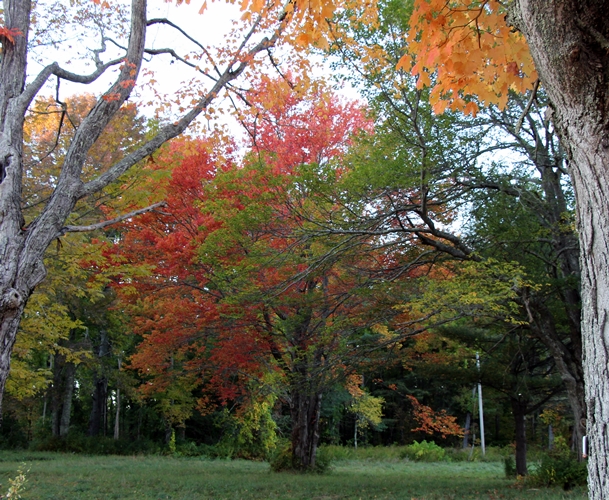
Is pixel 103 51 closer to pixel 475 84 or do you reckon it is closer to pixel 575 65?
pixel 475 84

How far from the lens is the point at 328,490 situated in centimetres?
1052

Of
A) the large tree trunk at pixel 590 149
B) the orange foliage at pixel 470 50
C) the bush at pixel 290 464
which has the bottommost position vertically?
the bush at pixel 290 464

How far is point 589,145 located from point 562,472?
1079 cm

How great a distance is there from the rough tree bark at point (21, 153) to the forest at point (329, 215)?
23mm

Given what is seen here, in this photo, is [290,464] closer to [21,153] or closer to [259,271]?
[259,271]

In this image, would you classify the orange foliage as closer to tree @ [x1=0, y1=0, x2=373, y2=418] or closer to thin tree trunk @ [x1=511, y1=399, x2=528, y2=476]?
tree @ [x1=0, y1=0, x2=373, y2=418]

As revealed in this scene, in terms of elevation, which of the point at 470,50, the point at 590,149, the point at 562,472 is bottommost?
the point at 562,472

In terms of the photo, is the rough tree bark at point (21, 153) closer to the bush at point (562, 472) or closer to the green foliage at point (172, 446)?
the bush at point (562, 472)

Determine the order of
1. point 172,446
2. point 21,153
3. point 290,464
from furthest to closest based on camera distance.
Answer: point 172,446
point 290,464
point 21,153

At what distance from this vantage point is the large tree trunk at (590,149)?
6.56 feet

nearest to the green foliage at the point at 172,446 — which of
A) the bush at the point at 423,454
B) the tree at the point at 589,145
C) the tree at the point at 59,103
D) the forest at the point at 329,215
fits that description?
the forest at the point at 329,215

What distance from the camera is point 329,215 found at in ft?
30.9

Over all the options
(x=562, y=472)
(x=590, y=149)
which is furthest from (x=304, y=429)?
(x=590, y=149)

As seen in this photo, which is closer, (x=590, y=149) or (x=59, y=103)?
(x=590, y=149)
